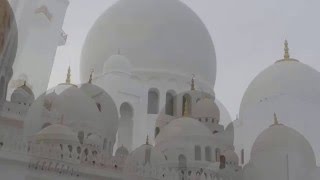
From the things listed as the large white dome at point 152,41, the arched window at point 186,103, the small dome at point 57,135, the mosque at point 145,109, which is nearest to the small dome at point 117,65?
the mosque at point 145,109

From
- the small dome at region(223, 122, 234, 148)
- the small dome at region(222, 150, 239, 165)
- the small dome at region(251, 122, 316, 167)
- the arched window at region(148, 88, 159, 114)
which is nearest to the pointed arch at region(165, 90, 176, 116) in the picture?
the arched window at region(148, 88, 159, 114)

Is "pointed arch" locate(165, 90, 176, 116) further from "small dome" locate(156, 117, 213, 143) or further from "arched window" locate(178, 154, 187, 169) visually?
"arched window" locate(178, 154, 187, 169)

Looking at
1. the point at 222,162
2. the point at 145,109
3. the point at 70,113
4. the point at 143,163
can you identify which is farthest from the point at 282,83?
the point at 70,113

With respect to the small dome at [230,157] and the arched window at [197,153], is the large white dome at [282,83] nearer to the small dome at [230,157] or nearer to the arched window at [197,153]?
the small dome at [230,157]

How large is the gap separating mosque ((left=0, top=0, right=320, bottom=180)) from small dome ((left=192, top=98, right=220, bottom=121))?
0.11 feet

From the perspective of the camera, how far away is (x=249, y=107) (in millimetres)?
20469

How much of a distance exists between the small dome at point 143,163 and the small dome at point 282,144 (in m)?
2.83

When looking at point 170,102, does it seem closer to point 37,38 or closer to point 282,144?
point 282,144

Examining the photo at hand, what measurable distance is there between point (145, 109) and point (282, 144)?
258 inches

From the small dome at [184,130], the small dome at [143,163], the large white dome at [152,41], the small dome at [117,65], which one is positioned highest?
the large white dome at [152,41]

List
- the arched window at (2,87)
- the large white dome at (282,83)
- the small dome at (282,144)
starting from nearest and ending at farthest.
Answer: the arched window at (2,87)
the small dome at (282,144)
the large white dome at (282,83)

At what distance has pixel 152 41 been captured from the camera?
22688mm

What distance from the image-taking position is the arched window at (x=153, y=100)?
22.3 meters

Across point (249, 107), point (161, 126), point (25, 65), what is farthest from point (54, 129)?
point (25, 65)
